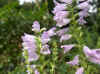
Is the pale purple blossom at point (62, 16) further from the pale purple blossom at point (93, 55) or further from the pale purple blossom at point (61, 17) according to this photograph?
the pale purple blossom at point (93, 55)

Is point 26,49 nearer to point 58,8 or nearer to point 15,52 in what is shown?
point 58,8

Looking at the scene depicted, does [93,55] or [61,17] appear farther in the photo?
[61,17]

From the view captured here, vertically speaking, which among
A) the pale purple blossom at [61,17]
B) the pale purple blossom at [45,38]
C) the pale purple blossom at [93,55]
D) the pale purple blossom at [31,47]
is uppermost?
the pale purple blossom at [61,17]

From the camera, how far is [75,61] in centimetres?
108

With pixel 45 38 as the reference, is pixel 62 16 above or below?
above

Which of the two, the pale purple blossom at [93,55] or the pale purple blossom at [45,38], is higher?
the pale purple blossom at [45,38]

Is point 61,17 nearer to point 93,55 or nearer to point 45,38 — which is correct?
point 45,38

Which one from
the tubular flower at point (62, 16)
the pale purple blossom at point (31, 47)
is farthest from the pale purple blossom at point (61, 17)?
the pale purple blossom at point (31, 47)

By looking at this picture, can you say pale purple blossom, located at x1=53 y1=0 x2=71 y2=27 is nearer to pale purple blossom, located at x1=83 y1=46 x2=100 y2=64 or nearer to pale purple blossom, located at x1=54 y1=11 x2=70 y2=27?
pale purple blossom, located at x1=54 y1=11 x2=70 y2=27

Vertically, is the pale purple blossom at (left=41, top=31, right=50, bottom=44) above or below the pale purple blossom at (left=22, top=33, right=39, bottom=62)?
above

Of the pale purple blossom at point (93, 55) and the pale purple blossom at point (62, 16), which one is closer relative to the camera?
the pale purple blossom at point (93, 55)

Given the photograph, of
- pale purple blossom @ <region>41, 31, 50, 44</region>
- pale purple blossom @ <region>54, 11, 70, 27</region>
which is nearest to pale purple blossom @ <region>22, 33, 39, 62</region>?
pale purple blossom @ <region>41, 31, 50, 44</region>

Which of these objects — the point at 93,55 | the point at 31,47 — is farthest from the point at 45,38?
the point at 93,55

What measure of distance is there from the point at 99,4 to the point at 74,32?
5637 mm
